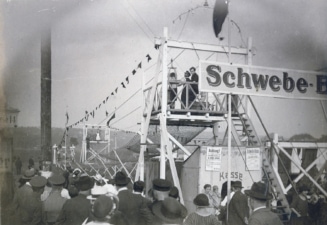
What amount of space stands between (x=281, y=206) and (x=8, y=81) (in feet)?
22.7

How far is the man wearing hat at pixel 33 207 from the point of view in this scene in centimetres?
573

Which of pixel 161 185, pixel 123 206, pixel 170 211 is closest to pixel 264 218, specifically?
pixel 170 211

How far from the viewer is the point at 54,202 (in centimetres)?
602

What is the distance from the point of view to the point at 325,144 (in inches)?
403

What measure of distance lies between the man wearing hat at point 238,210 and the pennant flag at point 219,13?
435 centimetres

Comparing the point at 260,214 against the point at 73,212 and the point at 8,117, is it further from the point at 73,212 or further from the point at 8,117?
the point at 8,117

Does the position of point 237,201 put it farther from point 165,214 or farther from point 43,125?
point 43,125

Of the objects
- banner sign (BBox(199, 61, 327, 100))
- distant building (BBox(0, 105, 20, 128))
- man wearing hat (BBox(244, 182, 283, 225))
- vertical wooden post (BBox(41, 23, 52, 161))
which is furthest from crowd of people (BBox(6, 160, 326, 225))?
banner sign (BBox(199, 61, 327, 100))

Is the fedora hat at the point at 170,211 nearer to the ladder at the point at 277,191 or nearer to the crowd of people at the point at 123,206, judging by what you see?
the crowd of people at the point at 123,206

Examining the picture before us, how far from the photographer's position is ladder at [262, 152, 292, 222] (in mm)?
8857

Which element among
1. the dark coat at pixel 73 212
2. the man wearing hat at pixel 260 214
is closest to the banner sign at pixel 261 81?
the man wearing hat at pixel 260 214

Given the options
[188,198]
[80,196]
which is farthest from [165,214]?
[188,198]

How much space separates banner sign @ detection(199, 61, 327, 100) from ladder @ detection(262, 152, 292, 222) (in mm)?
2463

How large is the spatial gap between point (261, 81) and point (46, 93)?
4.92 meters
